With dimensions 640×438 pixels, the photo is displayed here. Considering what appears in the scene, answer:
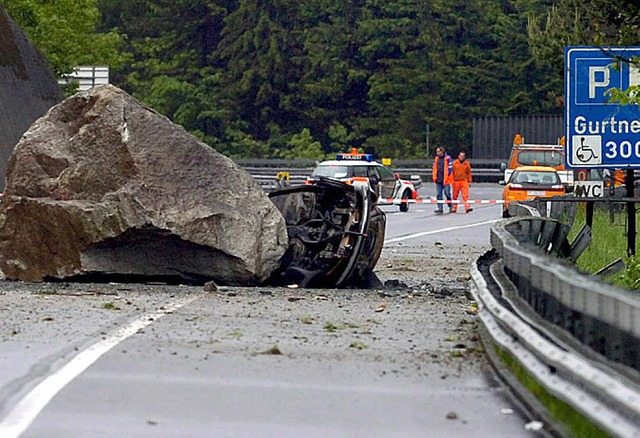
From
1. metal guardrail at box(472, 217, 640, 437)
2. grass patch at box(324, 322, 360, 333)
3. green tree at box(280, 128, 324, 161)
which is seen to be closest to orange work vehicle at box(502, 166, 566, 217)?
grass patch at box(324, 322, 360, 333)

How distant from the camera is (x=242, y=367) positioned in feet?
29.4

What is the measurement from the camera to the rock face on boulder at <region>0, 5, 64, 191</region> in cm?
4012

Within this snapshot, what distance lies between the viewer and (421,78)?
77.6 m

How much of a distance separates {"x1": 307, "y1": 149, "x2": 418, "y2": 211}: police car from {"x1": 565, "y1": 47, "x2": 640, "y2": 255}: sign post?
24185 millimetres

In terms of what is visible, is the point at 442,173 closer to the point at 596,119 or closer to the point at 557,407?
the point at 596,119

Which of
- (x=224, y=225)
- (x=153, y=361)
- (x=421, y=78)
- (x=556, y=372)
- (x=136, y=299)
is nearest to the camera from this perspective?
(x=556, y=372)

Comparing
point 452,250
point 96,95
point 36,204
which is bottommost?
point 452,250

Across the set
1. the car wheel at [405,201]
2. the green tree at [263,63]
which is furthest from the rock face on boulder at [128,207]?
the green tree at [263,63]

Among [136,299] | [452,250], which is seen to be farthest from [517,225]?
[452,250]

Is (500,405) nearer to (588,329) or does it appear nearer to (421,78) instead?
(588,329)

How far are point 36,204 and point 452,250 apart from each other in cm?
1084

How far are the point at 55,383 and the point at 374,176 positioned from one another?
36359 mm

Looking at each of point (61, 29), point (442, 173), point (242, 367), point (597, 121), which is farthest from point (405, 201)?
point (242, 367)

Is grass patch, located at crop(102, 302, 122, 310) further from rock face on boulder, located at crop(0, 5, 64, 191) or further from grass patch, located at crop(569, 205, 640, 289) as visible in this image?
rock face on boulder, located at crop(0, 5, 64, 191)
